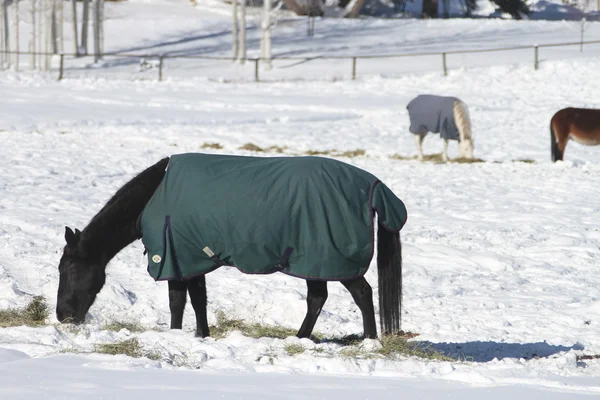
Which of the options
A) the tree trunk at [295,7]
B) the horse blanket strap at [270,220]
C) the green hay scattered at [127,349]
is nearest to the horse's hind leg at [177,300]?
the horse blanket strap at [270,220]

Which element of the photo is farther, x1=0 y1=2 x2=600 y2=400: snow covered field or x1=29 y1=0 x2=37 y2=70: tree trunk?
x1=29 y1=0 x2=37 y2=70: tree trunk

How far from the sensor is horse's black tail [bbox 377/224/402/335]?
554 centimetres

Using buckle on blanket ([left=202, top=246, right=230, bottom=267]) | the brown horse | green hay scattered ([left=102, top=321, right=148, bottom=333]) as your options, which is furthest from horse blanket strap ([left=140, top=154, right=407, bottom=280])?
the brown horse

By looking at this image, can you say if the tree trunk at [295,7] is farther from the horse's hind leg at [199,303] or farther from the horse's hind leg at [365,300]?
the horse's hind leg at [365,300]

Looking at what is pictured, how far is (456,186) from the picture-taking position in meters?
13.2

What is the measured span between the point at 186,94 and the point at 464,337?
70.3ft

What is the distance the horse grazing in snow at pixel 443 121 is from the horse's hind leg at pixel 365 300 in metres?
11.0

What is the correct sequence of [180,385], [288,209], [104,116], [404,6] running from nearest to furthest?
[180,385], [288,209], [104,116], [404,6]

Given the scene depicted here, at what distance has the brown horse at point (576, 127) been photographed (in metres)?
16.0

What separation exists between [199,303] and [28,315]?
123 centimetres

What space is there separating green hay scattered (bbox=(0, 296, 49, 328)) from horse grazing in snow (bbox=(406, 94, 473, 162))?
1092 centimetres

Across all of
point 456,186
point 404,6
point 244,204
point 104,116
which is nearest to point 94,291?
point 244,204

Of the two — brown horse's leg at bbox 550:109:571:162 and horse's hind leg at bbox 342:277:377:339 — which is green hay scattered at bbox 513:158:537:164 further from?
horse's hind leg at bbox 342:277:377:339

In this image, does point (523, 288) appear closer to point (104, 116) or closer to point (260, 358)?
point (260, 358)
